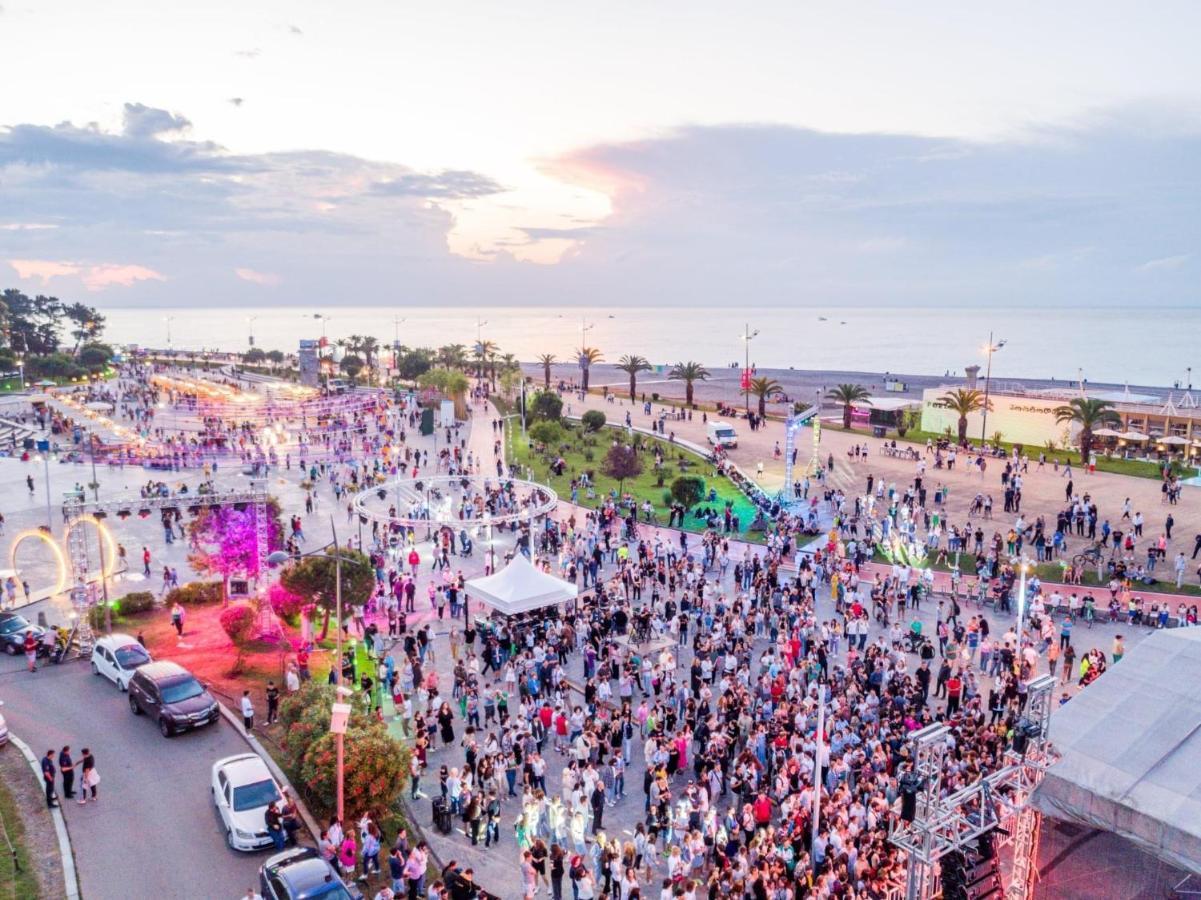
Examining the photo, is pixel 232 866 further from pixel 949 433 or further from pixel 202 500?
pixel 949 433

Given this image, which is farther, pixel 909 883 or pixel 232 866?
pixel 232 866

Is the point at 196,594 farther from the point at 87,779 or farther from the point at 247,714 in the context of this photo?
the point at 87,779

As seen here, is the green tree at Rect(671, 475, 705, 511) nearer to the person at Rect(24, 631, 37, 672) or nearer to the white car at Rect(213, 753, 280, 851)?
the person at Rect(24, 631, 37, 672)

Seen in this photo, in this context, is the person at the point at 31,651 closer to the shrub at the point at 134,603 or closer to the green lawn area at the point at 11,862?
the shrub at the point at 134,603

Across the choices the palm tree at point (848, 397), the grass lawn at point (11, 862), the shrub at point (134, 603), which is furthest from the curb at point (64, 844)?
the palm tree at point (848, 397)

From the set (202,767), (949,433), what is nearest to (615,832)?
(202,767)

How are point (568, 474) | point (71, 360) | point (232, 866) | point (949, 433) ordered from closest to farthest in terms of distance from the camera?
point (232, 866)
point (568, 474)
point (949, 433)
point (71, 360)
